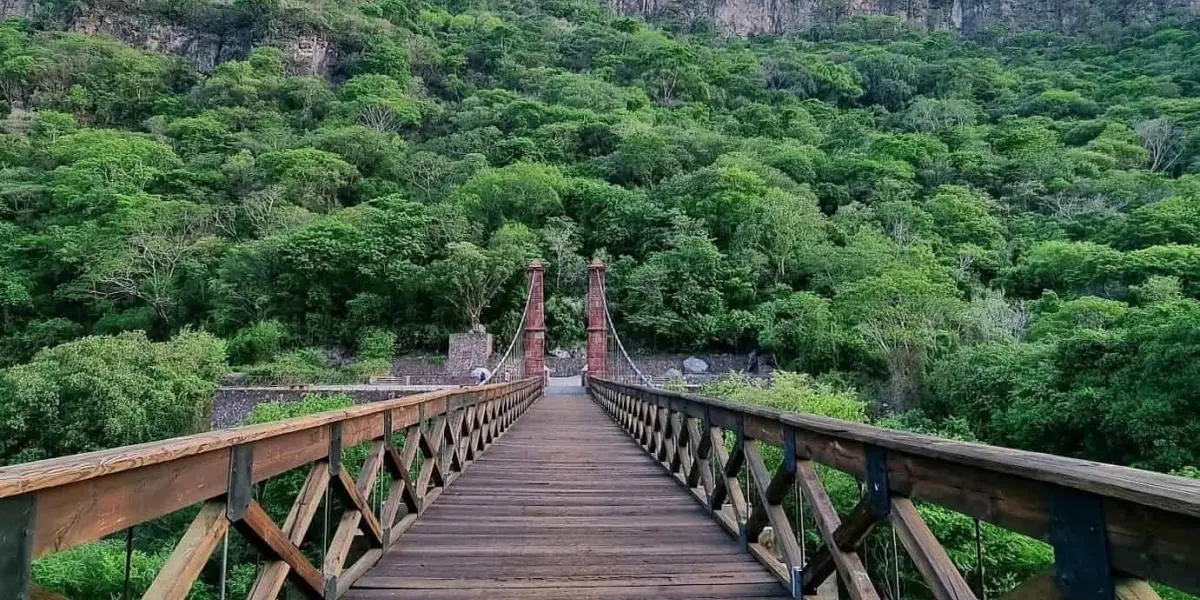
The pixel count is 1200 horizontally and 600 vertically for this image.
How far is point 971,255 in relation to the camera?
21938 mm

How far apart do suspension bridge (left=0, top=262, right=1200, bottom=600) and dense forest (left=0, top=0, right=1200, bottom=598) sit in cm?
574

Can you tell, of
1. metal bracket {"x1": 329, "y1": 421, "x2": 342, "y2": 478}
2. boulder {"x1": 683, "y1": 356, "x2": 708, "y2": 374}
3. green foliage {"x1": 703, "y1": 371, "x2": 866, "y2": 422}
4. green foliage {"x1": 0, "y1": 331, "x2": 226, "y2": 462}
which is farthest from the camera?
boulder {"x1": 683, "y1": 356, "x2": 708, "y2": 374}

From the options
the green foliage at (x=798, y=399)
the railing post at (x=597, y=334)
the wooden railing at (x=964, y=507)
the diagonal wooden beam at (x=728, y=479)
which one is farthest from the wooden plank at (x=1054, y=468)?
the railing post at (x=597, y=334)

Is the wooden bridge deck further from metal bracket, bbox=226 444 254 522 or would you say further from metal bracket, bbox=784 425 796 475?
metal bracket, bbox=226 444 254 522

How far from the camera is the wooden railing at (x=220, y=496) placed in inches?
35.9

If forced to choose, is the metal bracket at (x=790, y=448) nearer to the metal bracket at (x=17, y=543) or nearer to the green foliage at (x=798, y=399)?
the metal bracket at (x=17, y=543)

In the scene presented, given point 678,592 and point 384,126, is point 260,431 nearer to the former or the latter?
point 678,592

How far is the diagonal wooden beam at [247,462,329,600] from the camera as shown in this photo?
1.63m

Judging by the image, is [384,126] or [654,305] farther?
[384,126]

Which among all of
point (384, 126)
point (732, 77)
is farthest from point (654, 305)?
point (732, 77)

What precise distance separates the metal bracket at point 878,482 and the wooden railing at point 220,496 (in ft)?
5.56

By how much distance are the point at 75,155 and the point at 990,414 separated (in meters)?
45.3

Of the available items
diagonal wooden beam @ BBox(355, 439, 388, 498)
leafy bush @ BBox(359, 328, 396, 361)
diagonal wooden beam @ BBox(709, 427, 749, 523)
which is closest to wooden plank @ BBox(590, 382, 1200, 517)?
diagonal wooden beam @ BBox(709, 427, 749, 523)

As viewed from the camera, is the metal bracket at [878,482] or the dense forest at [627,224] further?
the dense forest at [627,224]
